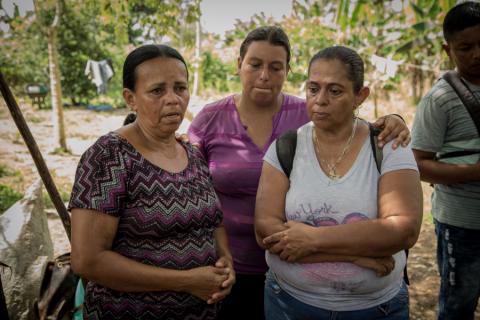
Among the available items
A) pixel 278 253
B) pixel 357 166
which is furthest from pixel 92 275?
pixel 357 166

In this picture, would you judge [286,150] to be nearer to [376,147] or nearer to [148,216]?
[376,147]

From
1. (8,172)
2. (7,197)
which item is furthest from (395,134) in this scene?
(8,172)

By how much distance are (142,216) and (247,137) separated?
2.91 ft

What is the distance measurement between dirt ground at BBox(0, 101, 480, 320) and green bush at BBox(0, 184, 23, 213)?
26cm

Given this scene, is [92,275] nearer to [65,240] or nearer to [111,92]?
[65,240]

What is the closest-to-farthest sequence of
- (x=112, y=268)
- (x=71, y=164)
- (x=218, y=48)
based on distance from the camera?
(x=112, y=268)
(x=71, y=164)
(x=218, y=48)

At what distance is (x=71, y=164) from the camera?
8.92 metres

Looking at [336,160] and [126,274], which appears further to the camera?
[336,160]

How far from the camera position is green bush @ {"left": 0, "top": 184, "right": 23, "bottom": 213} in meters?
6.31

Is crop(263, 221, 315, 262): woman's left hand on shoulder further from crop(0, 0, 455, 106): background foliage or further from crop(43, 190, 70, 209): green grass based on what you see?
crop(43, 190, 70, 209): green grass

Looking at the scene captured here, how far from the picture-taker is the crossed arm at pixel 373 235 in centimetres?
165

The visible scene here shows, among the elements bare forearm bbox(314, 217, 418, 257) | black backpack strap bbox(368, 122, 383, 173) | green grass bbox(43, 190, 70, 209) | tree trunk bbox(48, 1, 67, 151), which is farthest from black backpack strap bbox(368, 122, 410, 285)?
tree trunk bbox(48, 1, 67, 151)

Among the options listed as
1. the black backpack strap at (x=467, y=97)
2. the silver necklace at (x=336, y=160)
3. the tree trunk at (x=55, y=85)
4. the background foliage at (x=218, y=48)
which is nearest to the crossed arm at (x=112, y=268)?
the silver necklace at (x=336, y=160)

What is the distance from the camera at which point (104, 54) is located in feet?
54.9
